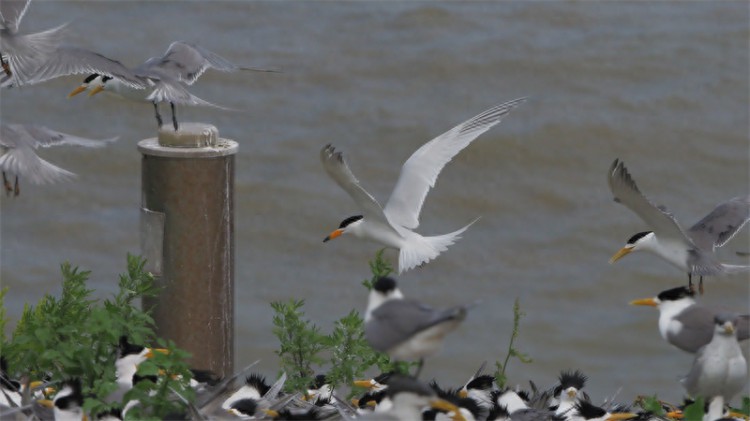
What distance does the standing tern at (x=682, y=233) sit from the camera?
17.5 ft

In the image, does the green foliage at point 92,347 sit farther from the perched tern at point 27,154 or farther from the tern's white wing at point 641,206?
the tern's white wing at point 641,206

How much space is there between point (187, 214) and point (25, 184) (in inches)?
249

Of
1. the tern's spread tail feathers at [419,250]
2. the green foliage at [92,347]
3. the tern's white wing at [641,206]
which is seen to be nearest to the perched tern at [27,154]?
the green foliage at [92,347]

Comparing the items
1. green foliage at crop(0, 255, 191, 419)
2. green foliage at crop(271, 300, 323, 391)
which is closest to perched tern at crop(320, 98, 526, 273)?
green foliage at crop(271, 300, 323, 391)

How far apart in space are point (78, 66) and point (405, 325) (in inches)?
96.5

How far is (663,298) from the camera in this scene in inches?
186

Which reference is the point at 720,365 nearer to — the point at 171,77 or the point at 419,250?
the point at 419,250

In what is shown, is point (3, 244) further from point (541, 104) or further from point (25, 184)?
point (541, 104)

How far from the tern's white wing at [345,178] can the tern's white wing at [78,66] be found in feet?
3.23

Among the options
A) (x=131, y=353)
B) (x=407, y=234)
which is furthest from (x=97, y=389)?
(x=407, y=234)

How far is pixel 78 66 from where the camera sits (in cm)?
577

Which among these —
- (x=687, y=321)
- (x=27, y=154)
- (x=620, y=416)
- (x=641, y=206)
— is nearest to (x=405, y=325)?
(x=687, y=321)

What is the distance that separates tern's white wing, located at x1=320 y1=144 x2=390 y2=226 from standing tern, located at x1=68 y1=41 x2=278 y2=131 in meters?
0.78

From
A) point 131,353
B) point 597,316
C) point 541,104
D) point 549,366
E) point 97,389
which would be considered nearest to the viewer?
point 97,389
